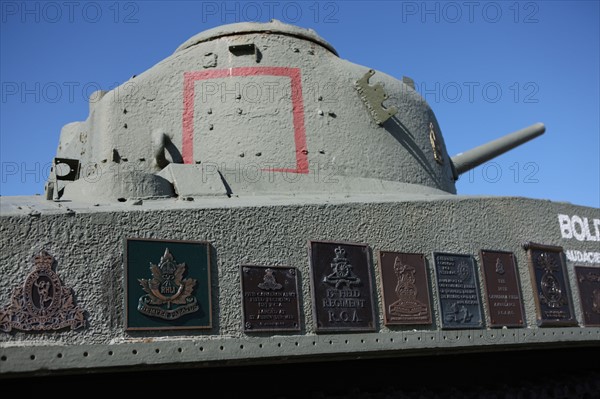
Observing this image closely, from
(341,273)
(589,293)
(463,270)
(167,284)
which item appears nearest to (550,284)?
(589,293)

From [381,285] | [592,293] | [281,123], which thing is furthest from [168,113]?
[592,293]

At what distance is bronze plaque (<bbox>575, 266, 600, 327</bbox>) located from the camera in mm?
5379

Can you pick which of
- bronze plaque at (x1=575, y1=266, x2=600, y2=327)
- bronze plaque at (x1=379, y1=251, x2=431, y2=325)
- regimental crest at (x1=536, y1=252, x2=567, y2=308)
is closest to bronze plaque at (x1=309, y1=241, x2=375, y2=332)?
bronze plaque at (x1=379, y1=251, x2=431, y2=325)

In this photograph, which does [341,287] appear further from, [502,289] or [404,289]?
[502,289]

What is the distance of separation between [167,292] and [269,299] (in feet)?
2.00

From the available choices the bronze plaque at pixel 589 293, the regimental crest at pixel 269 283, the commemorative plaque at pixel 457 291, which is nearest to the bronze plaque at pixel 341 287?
the regimental crest at pixel 269 283

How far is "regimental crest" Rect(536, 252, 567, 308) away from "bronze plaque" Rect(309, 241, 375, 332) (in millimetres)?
1528

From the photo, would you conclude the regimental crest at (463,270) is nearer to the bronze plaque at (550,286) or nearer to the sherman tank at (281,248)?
the sherman tank at (281,248)

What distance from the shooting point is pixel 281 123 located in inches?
233

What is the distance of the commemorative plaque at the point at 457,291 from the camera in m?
4.66

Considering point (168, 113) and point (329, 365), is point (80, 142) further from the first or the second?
point (329, 365)

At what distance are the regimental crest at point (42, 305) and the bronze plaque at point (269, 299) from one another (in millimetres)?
919

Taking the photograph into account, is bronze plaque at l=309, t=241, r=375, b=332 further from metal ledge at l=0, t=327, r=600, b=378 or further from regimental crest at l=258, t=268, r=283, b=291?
regimental crest at l=258, t=268, r=283, b=291

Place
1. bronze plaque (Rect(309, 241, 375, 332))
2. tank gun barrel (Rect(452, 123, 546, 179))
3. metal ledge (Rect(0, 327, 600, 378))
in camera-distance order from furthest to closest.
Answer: tank gun barrel (Rect(452, 123, 546, 179))
bronze plaque (Rect(309, 241, 375, 332))
metal ledge (Rect(0, 327, 600, 378))
